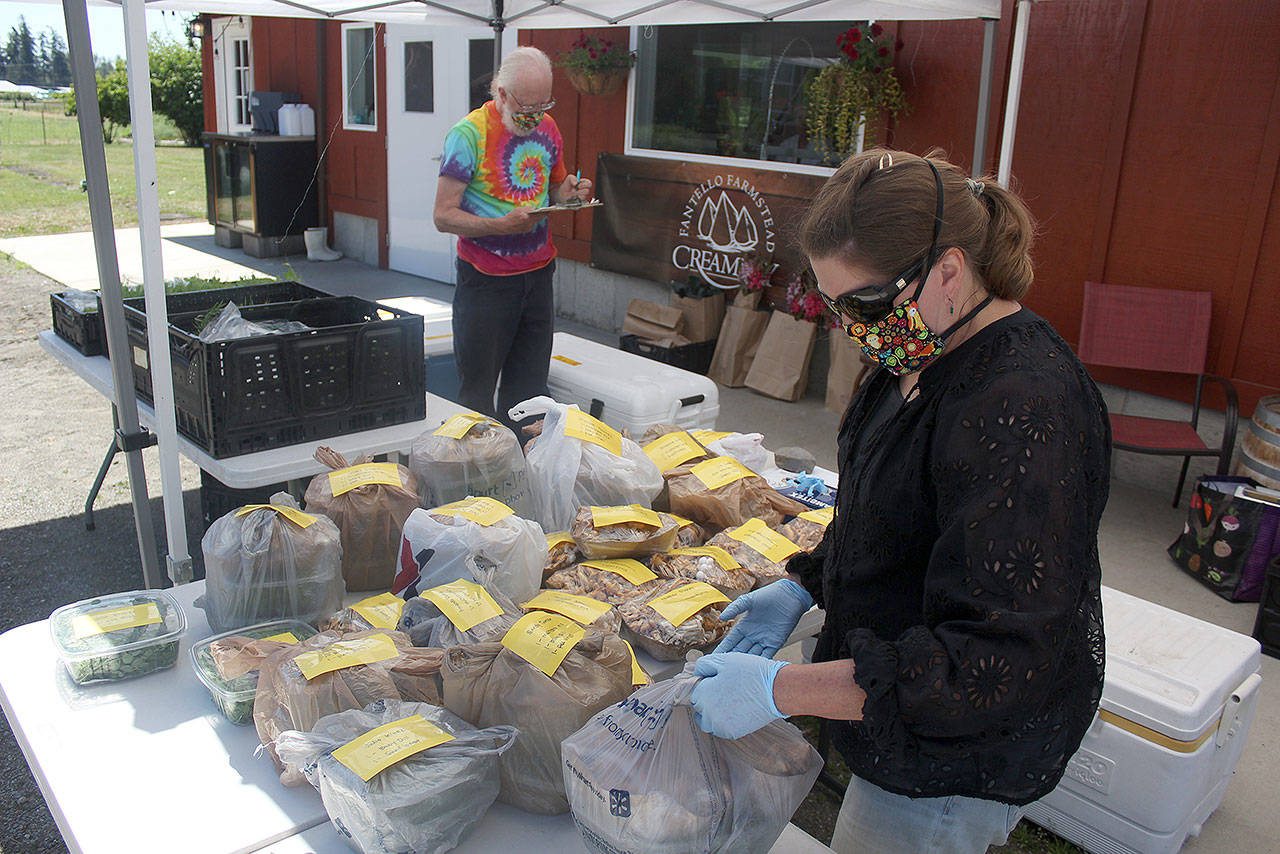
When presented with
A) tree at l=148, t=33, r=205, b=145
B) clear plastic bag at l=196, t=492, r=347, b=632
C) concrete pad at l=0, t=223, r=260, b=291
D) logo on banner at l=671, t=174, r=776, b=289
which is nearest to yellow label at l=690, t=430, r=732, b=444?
clear plastic bag at l=196, t=492, r=347, b=632

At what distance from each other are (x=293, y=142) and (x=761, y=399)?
272 inches

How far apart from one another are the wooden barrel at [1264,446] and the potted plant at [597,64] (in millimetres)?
4853

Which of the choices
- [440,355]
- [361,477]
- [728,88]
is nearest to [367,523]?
[361,477]

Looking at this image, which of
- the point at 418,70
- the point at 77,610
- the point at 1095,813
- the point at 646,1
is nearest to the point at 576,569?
the point at 77,610

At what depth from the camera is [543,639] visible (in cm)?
159

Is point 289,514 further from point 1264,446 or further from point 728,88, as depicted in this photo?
point 728,88

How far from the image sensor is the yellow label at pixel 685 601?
6.28 feet

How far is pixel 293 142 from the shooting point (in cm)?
1045

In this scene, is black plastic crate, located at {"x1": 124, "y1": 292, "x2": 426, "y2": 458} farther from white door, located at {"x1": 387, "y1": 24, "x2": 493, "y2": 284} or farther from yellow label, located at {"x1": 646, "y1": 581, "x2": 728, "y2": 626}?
white door, located at {"x1": 387, "y1": 24, "x2": 493, "y2": 284}

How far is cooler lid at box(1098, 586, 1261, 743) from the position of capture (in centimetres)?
225

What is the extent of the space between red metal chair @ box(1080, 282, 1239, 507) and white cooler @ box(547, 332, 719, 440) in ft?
6.96

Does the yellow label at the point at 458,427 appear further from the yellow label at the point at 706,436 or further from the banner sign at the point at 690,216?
the banner sign at the point at 690,216

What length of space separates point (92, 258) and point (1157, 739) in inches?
427

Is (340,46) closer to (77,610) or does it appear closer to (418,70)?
(418,70)
